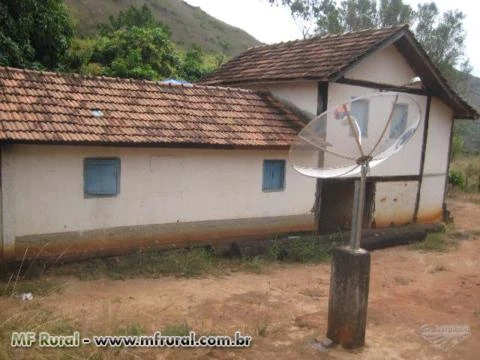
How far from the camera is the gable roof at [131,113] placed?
8.04 m

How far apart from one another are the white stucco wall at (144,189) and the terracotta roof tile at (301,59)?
2.38 meters

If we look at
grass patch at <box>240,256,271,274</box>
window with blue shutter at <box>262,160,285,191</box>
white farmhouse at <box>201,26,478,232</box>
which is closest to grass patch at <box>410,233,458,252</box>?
white farmhouse at <box>201,26,478,232</box>

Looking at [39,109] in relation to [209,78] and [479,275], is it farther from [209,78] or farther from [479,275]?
[479,275]

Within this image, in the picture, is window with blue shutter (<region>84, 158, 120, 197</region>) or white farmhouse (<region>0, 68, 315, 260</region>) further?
window with blue shutter (<region>84, 158, 120, 197</region>)

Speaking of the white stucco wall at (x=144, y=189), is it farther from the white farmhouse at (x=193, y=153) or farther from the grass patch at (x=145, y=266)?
the grass patch at (x=145, y=266)

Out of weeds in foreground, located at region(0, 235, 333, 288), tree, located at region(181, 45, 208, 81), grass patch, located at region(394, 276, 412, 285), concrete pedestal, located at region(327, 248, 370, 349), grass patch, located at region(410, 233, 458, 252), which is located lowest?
grass patch, located at region(410, 233, 458, 252)

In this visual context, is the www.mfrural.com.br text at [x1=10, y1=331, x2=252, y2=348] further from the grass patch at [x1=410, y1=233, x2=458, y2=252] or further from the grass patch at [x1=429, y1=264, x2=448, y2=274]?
the grass patch at [x1=410, y1=233, x2=458, y2=252]

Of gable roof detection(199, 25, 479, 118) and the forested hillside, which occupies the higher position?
the forested hillside

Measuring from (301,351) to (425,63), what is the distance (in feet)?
31.3

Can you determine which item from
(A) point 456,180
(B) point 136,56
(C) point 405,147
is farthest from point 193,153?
(A) point 456,180

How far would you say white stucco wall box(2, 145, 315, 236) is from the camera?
7988 millimetres

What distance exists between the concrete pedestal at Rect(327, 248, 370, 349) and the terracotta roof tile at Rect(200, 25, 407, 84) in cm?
603

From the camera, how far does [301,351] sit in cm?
575

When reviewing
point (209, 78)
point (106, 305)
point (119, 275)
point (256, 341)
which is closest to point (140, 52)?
point (209, 78)
